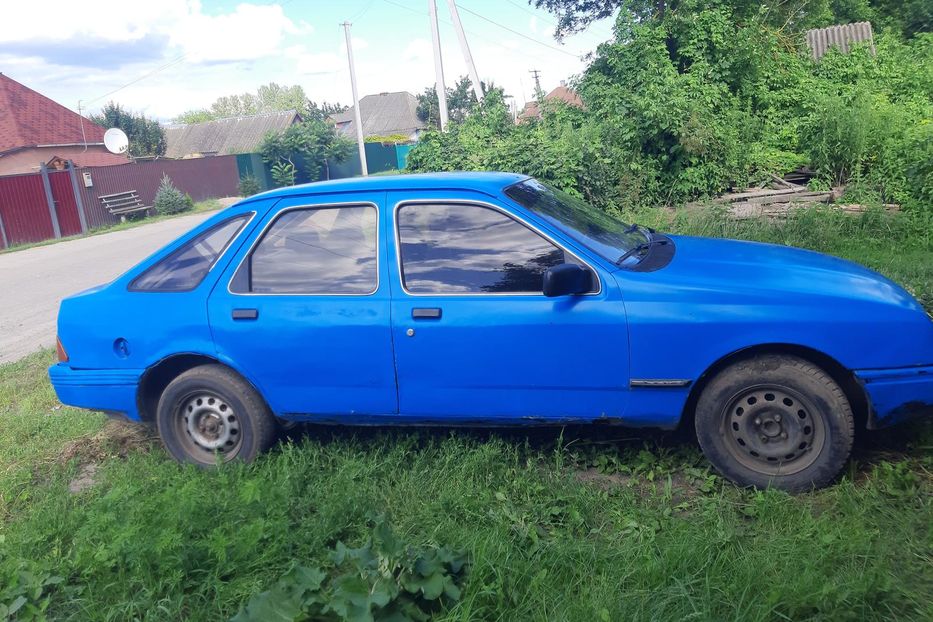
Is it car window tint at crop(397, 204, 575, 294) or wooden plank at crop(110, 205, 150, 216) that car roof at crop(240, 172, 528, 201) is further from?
wooden plank at crop(110, 205, 150, 216)

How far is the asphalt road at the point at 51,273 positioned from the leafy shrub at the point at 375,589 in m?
6.45

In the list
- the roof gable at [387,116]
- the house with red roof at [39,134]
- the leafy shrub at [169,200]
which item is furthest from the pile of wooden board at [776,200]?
the roof gable at [387,116]

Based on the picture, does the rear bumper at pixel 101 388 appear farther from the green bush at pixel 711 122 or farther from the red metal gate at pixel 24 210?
the red metal gate at pixel 24 210

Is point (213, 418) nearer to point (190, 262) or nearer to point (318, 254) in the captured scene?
point (190, 262)

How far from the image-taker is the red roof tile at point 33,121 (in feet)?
105

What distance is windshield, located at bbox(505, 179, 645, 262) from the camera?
4.25m

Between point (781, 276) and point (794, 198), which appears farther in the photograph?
point (794, 198)

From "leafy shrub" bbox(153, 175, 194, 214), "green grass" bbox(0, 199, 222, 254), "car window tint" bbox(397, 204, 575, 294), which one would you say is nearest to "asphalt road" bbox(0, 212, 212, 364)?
"green grass" bbox(0, 199, 222, 254)

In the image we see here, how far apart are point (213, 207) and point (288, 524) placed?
28.8 metres

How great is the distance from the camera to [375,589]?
290 cm

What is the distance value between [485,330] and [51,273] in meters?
13.7

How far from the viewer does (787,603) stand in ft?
9.33

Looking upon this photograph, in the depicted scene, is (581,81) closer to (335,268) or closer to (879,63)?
(879,63)

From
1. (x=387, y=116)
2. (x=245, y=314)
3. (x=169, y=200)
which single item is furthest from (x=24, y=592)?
(x=387, y=116)
